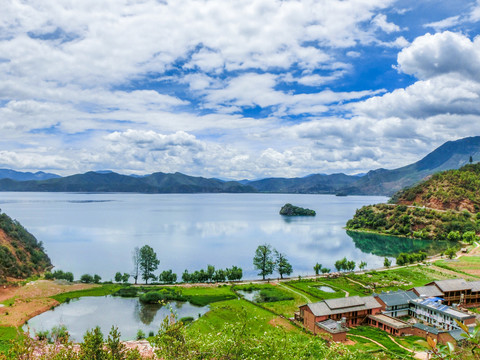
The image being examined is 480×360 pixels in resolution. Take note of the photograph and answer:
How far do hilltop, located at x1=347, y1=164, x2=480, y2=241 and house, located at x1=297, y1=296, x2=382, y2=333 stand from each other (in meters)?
67.5

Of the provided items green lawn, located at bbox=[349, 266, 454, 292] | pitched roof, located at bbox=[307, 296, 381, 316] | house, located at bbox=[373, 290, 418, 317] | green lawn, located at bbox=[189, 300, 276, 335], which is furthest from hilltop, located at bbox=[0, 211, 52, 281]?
green lawn, located at bbox=[349, 266, 454, 292]

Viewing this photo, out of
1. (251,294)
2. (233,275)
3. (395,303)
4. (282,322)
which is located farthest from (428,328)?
(233,275)

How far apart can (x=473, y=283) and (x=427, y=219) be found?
226 feet

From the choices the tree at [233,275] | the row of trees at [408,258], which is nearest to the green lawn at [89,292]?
the tree at [233,275]

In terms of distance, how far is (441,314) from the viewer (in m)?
33.2

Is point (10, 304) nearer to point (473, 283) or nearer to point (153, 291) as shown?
point (153, 291)

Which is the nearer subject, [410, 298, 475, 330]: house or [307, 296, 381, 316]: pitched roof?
[410, 298, 475, 330]: house

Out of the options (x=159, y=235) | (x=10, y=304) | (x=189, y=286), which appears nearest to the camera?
(x=10, y=304)

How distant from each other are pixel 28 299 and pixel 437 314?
44706 millimetres

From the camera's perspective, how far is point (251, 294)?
45.5 meters

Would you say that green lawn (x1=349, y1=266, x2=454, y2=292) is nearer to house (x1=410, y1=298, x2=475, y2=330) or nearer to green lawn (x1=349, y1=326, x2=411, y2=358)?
house (x1=410, y1=298, x2=475, y2=330)

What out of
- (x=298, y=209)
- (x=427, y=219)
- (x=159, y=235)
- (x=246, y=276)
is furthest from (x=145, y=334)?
(x=298, y=209)

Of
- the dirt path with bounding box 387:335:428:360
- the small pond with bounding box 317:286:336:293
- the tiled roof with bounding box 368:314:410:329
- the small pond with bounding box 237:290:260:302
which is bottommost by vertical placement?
the small pond with bounding box 317:286:336:293

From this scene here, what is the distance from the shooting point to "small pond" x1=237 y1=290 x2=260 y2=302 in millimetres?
43219
